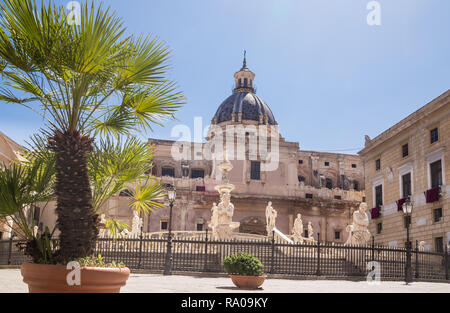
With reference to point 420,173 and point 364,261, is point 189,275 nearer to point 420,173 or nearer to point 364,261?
point 364,261

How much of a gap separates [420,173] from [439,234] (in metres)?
3.94

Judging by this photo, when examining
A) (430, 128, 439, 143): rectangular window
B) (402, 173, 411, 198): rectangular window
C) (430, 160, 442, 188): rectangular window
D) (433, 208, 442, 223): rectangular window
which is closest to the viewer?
(433, 208, 442, 223): rectangular window

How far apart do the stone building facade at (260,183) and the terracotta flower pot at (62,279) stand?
106ft

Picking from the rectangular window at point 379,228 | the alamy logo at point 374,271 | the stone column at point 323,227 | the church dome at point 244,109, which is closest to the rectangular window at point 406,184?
the rectangular window at point 379,228

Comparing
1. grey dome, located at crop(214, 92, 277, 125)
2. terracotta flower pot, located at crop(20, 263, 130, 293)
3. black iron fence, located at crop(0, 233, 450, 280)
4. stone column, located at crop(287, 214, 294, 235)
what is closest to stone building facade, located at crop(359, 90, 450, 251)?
black iron fence, located at crop(0, 233, 450, 280)

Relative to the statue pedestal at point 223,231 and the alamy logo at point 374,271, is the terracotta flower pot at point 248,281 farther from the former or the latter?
the statue pedestal at point 223,231

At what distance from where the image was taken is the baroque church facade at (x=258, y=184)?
40.8 metres

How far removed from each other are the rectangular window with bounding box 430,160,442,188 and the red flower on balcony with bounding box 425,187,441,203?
658 mm

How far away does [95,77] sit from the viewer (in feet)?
21.2

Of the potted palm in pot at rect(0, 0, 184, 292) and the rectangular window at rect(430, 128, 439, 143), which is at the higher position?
the rectangular window at rect(430, 128, 439, 143)

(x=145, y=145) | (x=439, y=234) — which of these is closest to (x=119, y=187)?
(x=145, y=145)

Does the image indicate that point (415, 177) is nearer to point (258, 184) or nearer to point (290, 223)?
point (290, 223)

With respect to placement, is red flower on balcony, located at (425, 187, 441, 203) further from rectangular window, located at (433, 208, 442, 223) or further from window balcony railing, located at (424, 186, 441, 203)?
rectangular window, located at (433, 208, 442, 223)

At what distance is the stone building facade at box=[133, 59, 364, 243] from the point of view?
40.8 m
